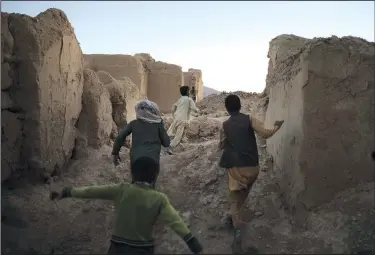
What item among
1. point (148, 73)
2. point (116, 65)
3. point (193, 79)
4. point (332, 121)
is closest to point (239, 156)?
point (332, 121)

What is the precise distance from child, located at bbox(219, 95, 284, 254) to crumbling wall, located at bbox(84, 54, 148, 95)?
10967 mm

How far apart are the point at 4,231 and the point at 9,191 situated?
72 centimetres

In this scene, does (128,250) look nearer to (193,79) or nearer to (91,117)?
(91,117)

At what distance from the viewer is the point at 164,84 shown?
57.4ft

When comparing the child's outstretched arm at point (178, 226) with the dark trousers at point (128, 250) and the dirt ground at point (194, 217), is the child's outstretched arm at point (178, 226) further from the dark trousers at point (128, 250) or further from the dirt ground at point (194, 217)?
the dirt ground at point (194, 217)

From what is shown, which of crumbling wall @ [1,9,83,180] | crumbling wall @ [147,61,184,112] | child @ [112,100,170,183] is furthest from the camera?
crumbling wall @ [147,61,184,112]

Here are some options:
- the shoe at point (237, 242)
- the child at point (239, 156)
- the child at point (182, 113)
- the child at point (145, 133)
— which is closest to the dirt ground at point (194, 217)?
the shoe at point (237, 242)

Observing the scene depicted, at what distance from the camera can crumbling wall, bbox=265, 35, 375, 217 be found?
4.51m

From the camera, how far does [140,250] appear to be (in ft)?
9.95

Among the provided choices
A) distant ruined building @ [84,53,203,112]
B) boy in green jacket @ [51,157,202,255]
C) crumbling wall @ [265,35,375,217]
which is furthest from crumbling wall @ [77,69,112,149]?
distant ruined building @ [84,53,203,112]

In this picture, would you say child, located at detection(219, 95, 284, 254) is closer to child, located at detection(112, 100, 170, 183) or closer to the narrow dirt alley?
the narrow dirt alley

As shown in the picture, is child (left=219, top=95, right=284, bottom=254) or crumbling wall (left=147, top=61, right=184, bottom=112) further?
crumbling wall (left=147, top=61, right=184, bottom=112)

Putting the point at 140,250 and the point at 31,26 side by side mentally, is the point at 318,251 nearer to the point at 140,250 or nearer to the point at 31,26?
the point at 140,250

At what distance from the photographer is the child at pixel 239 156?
14.0 ft
